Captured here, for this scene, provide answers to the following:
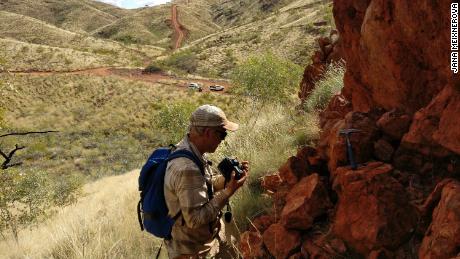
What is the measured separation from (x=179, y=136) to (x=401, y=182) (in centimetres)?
1725

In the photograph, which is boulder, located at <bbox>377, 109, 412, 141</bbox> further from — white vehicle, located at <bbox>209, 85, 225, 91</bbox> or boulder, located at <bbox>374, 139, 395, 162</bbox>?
white vehicle, located at <bbox>209, 85, 225, 91</bbox>

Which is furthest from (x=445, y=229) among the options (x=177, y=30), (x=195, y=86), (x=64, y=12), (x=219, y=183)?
(x=64, y=12)

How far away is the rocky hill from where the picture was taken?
8.66 feet

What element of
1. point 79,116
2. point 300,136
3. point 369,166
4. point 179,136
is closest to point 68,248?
point 300,136

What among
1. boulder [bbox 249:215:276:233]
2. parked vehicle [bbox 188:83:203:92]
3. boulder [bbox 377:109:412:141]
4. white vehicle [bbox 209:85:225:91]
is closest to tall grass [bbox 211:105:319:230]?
boulder [bbox 249:215:276:233]

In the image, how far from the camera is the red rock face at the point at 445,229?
220 cm

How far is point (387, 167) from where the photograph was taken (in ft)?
9.66

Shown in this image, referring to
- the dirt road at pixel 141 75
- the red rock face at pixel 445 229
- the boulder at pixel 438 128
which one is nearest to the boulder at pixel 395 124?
the boulder at pixel 438 128

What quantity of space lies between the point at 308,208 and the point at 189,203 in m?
0.87

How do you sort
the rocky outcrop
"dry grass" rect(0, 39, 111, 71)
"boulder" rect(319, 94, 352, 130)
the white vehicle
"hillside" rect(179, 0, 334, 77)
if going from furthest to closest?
"dry grass" rect(0, 39, 111, 71) < "hillside" rect(179, 0, 334, 77) < the white vehicle < the rocky outcrop < "boulder" rect(319, 94, 352, 130)

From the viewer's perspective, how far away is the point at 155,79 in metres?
47.8

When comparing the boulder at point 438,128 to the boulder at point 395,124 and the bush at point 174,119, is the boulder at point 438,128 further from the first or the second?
the bush at point 174,119

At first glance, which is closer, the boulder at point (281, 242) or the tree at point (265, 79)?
the boulder at point (281, 242)

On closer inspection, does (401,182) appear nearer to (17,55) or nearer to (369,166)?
(369,166)
